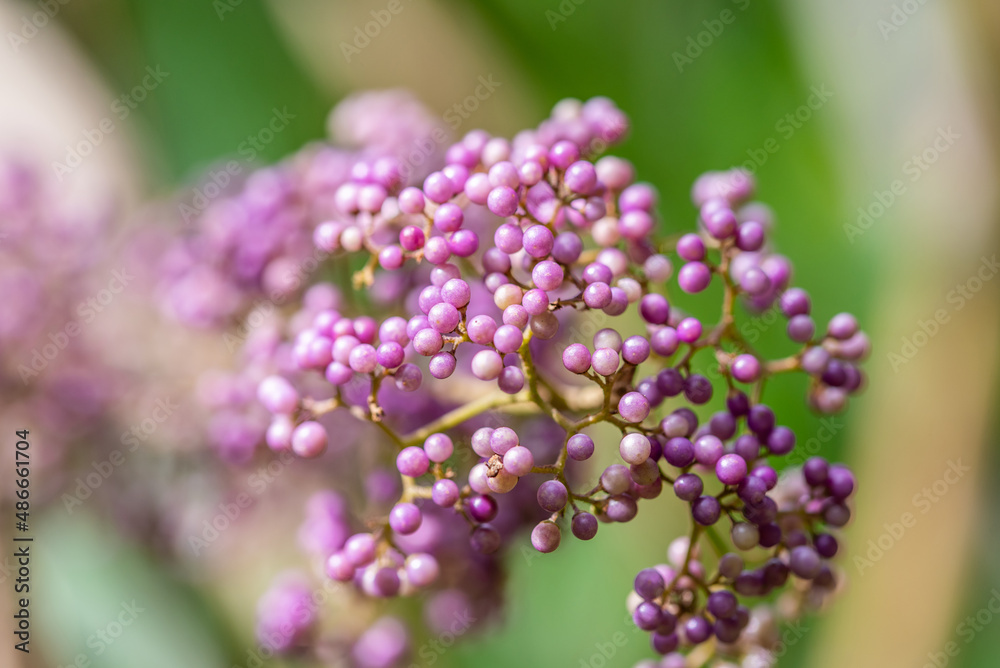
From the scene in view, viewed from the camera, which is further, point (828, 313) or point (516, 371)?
point (828, 313)

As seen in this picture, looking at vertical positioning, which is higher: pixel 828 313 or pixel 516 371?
pixel 828 313

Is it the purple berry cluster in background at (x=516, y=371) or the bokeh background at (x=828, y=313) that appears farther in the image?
the bokeh background at (x=828, y=313)

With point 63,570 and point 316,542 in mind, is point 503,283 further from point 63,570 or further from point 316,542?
point 63,570

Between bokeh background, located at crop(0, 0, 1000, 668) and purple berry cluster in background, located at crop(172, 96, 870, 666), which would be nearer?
purple berry cluster in background, located at crop(172, 96, 870, 666)
